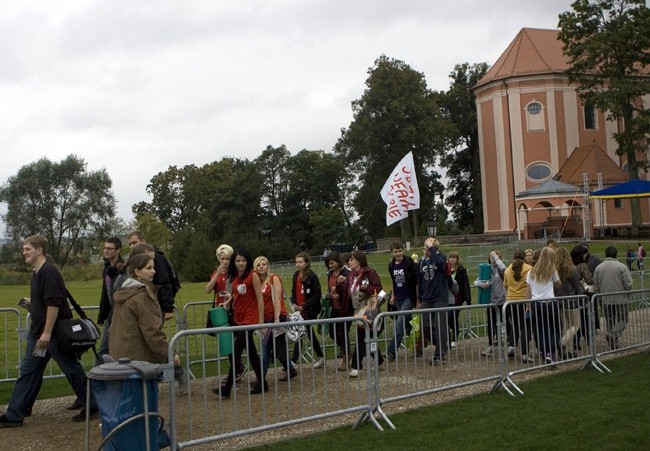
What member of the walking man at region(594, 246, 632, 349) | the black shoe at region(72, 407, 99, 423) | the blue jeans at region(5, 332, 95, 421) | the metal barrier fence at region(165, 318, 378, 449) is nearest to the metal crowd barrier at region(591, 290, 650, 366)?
the walking man at region(594, 246, 632, 349)

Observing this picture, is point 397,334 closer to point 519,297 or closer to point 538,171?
point 519,297

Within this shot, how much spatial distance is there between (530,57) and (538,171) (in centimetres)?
975

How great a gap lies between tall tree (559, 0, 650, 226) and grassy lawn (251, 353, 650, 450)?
47.8 m

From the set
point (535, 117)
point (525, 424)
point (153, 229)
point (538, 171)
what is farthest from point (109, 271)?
point (153, 229)

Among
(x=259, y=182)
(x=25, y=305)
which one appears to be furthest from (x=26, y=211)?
(x=25, y=305)

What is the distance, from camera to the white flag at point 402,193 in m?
17.9

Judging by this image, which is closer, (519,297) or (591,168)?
(519,297)

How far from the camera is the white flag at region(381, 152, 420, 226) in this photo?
58.6 feet

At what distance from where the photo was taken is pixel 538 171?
64.8 m

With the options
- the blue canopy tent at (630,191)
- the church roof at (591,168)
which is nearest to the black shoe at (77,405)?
the blue canopy tent at (630,191)

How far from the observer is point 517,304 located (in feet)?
34.0

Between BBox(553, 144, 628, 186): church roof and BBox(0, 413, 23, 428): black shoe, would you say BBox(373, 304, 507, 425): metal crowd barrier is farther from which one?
BBox(553, 144, 628, 186): church roof

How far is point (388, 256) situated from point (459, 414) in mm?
49270

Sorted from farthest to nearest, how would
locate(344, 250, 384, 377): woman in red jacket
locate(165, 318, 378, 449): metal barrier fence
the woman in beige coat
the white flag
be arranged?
the white flag < locate(344, 250, 384, 377): woman in red jacket < locate(165, 318, 378, 449): metal barrier fence < the woman in beige coat
